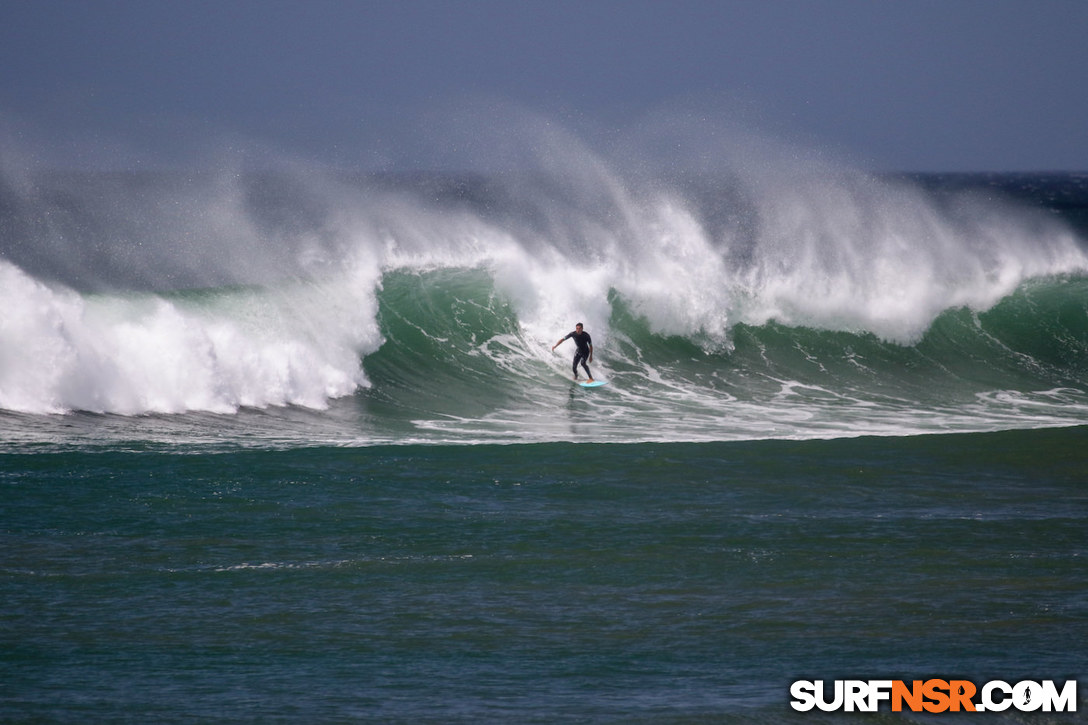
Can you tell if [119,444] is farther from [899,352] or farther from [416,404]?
[899,352]

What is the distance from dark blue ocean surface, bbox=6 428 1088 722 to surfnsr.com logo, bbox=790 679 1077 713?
15cm

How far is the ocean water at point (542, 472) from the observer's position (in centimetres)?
Result: 694

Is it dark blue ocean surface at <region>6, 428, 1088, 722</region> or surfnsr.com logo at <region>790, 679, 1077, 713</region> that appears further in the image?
dark blue ocean surface at <region>6, 428, 1088, 722</region>

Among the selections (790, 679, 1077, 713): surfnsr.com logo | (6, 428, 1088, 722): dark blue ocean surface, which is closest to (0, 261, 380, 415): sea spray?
(6, 428, 1088, 722): dark blue ocean surface

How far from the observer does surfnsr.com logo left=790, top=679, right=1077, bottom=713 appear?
6277 millimetres

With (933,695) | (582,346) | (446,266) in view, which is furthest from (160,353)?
(933,695)

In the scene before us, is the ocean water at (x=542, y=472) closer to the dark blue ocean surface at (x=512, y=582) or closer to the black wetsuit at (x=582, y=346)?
the dark blue ocean surface at (x=512, y=582)

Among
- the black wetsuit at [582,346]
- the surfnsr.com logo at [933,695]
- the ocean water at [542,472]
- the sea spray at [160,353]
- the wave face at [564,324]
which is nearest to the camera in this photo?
the surfnsr.com logo at [933,695]

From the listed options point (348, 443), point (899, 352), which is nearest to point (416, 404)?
point (348, 443)

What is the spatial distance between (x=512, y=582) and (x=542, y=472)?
343cm

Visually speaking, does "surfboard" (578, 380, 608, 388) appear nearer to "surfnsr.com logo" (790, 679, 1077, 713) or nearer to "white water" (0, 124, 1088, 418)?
"white water" (0, 124, 1088, 418)

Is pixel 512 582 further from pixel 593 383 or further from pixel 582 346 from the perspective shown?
pixel 582 346

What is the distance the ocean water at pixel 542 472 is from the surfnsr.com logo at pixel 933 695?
0.39ft

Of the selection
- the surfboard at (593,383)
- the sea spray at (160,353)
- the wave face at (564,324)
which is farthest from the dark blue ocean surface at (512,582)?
the surfboard at (593,383)
